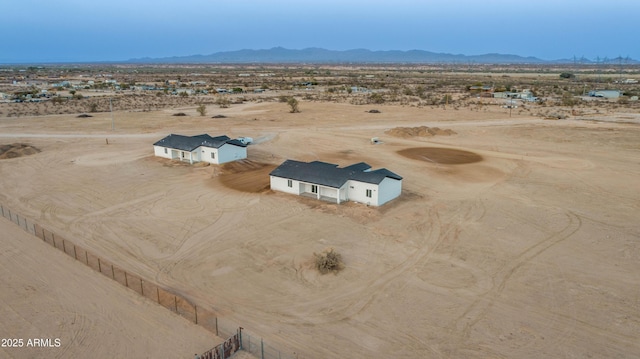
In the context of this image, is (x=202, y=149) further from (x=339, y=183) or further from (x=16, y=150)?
(x=16, y=150)

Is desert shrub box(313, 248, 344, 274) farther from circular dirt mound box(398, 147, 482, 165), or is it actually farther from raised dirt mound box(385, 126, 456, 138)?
raised dirt mound box(385, 126, 456, 138)

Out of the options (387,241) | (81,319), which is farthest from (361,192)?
(81,319)

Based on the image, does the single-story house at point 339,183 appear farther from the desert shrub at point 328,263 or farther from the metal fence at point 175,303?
the metal fence at point 175,303

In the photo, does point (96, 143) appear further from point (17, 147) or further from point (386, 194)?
point (386, 194)

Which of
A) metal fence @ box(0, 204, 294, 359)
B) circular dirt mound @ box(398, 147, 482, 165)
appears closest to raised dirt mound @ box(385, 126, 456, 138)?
circular dirt mound @ box(398, 147, 482, 165)

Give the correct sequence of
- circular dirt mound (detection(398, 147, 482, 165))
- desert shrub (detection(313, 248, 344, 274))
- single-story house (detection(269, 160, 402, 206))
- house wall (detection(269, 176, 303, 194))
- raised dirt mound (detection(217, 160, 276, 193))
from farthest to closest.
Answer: circular dirt mound (detection(398, 147, 482, 165)) → raised dirt mound (detection(217, 160, 276, 193)) → house wall (detection(269, 176, 303, 194)) → single-story house (detection(269, 160, 402, 206)) → desert shrub (detection(313, 248, 344, 274))

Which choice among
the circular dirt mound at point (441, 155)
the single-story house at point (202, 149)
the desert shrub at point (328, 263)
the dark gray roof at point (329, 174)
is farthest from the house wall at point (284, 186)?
the circular dirt mound at point (441, 155)

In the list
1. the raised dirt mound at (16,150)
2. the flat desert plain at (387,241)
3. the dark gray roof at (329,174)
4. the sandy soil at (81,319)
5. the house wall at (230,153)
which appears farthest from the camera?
the raised dirt mound at (16,150)
